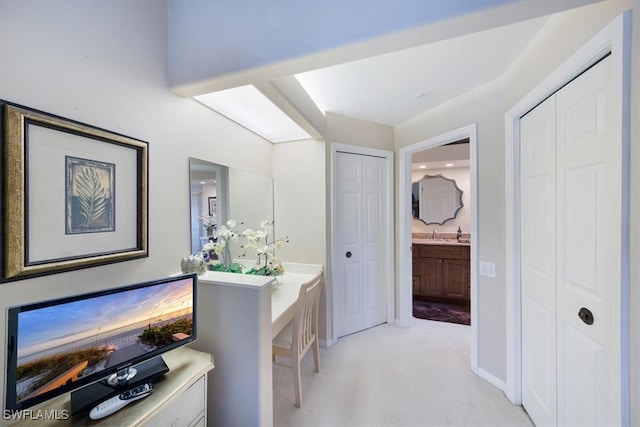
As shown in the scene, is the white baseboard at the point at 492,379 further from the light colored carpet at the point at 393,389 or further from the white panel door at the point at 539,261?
the white panel door at the point at 539,261

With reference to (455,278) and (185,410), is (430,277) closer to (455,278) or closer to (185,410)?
(455,278)

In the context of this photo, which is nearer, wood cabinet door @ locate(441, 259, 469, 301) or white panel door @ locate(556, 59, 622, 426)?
white panel door @ locate(556, 59, 622, 426)

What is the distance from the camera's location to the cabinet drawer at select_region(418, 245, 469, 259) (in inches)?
140

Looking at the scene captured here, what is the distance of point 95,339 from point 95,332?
27 mm

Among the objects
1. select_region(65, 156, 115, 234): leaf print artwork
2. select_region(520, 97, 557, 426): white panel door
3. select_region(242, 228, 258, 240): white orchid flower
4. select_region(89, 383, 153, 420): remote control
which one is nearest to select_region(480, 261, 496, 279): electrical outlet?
select_region(520, 97, 557, 426): white panel door

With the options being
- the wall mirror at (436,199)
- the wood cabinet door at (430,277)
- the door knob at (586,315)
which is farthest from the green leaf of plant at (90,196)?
the wall mirror at (436,199)

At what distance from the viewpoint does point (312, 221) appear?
260 centimetres

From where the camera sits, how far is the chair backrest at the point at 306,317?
1.72 metres

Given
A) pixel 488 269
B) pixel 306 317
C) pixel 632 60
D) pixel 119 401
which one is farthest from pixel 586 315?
pixel 119 401

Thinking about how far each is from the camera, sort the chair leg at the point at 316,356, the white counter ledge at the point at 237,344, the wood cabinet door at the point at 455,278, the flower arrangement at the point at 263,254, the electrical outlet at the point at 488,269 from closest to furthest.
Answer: the white counter ledge at the point at 237,344 → the electrical outlet at the point at 488,269 → the chair leg at the point at 316,356 → the flower arrangement at the point at 263,254 → the wood cabinet door at the point at 455,278

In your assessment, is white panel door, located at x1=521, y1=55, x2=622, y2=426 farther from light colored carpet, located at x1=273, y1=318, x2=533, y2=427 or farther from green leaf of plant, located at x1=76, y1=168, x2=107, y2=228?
green leaf of plant, located at x1=76, y1=168, x2=107, y2=228

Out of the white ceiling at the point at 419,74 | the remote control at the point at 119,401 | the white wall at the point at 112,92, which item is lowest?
the remote control at the point at 119,401

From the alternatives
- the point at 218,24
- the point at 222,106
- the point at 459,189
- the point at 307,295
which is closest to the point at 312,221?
the point at 307,295

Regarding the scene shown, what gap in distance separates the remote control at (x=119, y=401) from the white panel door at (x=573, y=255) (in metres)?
1.82
